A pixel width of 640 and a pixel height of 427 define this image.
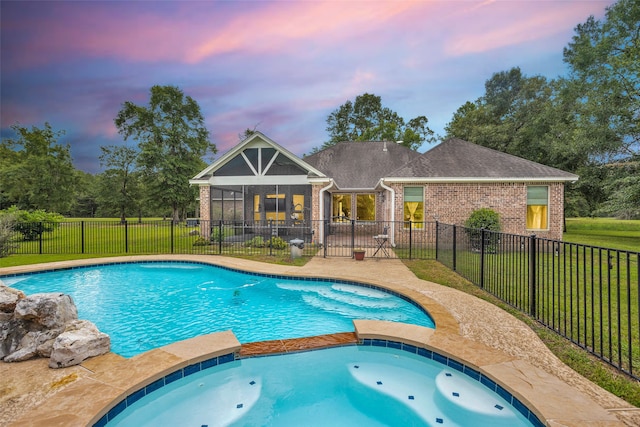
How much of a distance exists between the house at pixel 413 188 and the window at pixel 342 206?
3.76 metres

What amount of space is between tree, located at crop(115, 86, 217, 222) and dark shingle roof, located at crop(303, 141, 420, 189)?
51.0 feet

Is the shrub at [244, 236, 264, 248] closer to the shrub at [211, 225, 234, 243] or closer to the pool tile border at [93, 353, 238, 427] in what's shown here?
the shrub at [211, 225, 234, 243]

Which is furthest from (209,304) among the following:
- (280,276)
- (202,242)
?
(202,242)

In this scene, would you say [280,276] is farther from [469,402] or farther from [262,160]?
[262,160]

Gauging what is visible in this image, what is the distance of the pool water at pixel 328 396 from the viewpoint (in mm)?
3055

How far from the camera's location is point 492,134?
2391 cm

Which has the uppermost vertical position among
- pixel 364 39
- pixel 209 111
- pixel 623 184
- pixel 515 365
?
pixel 209 111

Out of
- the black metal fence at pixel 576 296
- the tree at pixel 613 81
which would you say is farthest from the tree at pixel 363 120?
the black metal fence at pixel 576 296

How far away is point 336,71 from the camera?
21688 mm

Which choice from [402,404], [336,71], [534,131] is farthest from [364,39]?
[402,404]

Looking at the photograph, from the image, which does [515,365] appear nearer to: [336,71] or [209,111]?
[336,71]

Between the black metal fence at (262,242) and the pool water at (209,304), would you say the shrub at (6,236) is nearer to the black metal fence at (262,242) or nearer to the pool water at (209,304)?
the black metal fence at (262,242)

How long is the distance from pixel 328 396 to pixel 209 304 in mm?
4316

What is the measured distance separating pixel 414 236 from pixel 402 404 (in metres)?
10.7
